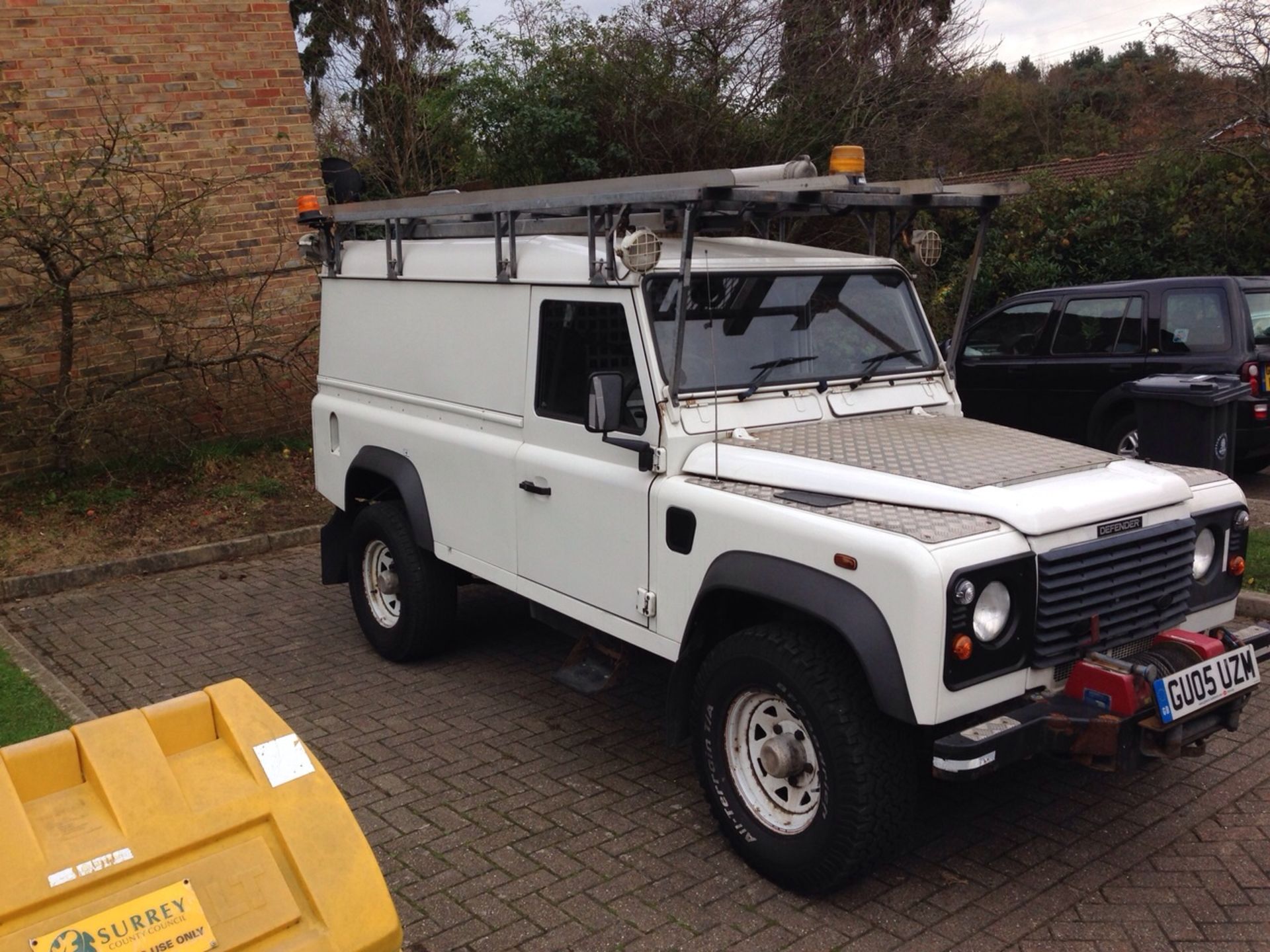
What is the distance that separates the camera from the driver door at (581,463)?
4.39 m

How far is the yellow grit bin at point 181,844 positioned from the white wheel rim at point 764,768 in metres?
1.45

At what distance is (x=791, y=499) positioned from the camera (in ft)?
12.7

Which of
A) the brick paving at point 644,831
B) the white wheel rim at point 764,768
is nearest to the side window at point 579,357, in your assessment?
the white wheel rim at point 764,768

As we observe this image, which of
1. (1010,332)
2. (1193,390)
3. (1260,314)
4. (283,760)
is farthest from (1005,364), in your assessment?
(283,760)

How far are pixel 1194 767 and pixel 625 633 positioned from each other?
7.75ft

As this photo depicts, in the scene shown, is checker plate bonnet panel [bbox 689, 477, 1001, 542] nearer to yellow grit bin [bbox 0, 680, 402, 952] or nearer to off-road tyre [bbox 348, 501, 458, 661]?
yellow grit bin [bbox 0, 680, 402, 952]

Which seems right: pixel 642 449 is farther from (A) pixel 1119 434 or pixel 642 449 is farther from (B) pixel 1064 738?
(A) pixel 1119 434

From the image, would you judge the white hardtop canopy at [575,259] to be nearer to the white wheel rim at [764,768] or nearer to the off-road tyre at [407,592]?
the off-road tyre at [407,592]

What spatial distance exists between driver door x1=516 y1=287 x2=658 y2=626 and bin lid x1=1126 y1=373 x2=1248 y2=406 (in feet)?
8.66

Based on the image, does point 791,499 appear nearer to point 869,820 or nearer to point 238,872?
point 869,820

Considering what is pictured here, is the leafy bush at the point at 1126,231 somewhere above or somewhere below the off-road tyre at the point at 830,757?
above

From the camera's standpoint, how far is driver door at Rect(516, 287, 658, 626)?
173 inches

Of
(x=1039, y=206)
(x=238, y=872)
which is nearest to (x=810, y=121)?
(x=1039, y=206)

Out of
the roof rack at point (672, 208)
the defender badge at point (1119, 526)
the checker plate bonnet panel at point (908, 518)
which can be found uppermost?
the roof rack at point (672, 208)
